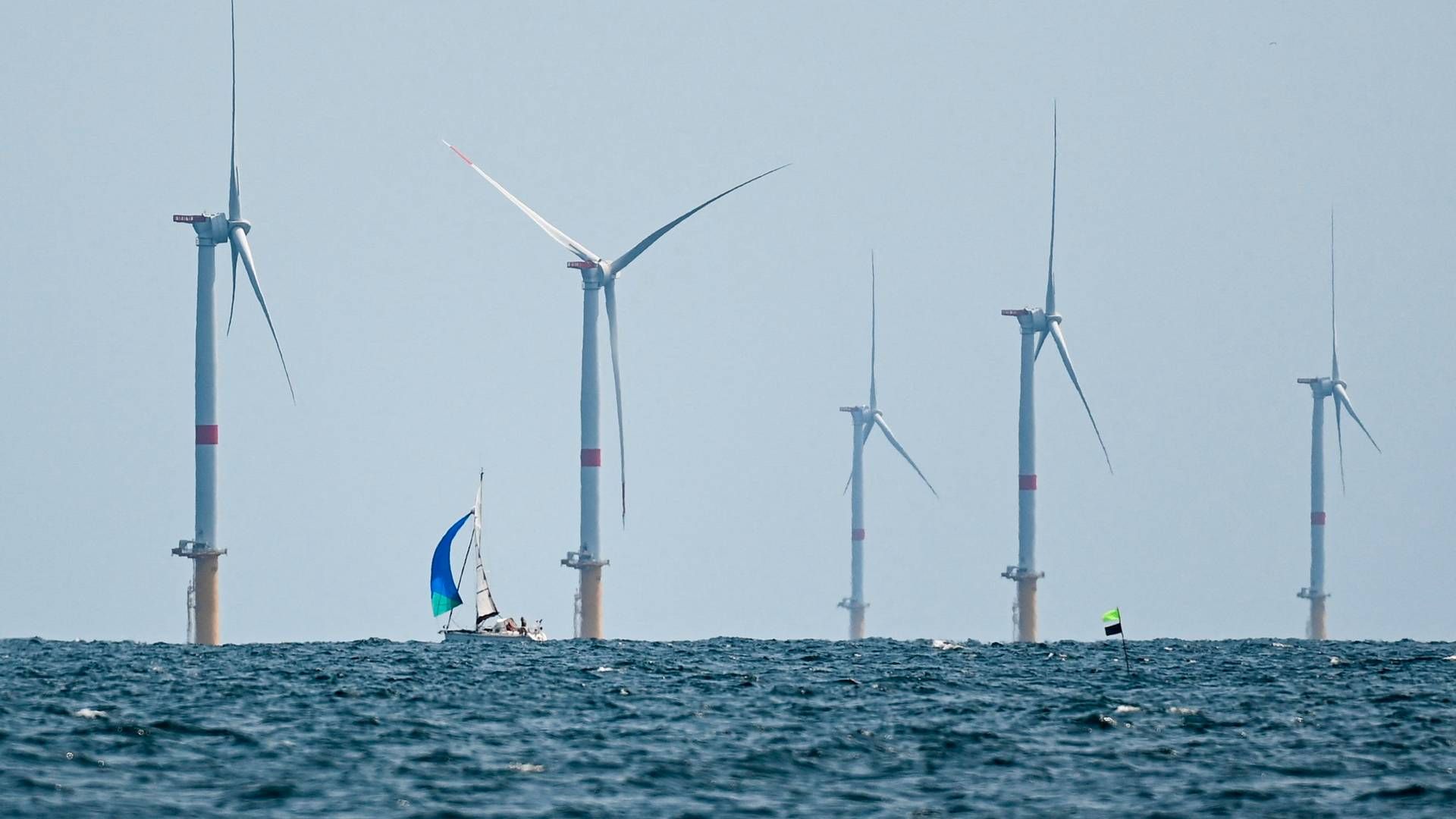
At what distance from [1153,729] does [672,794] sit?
17647 millimetres

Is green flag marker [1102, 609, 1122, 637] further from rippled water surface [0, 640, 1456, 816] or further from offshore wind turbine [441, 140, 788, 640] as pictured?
offshore wind turbine [441, 140, 788, 640]

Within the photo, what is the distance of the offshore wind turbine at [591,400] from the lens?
14262cm

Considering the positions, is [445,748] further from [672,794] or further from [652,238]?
[652,238]

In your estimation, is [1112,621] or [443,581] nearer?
[1112,621]

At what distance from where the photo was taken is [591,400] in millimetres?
143250

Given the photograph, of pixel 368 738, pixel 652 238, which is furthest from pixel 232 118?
pixel 368 738

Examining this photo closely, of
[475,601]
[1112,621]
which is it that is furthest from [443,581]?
[1112,621]

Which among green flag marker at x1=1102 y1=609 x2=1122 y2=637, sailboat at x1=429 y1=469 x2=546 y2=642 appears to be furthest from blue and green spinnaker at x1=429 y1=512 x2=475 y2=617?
green flag marker at x1=1102 y1=609 x2=1122 y2=637

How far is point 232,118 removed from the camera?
146 m

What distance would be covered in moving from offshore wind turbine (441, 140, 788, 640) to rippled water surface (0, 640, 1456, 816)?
58988 millimetres

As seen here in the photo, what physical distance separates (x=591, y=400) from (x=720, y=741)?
9296cm

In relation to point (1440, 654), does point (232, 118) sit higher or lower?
higher

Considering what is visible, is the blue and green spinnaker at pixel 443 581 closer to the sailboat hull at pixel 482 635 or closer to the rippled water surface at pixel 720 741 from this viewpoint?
the sailboat hull at pixel 482 635

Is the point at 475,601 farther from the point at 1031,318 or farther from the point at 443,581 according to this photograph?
the point at 1031,318
